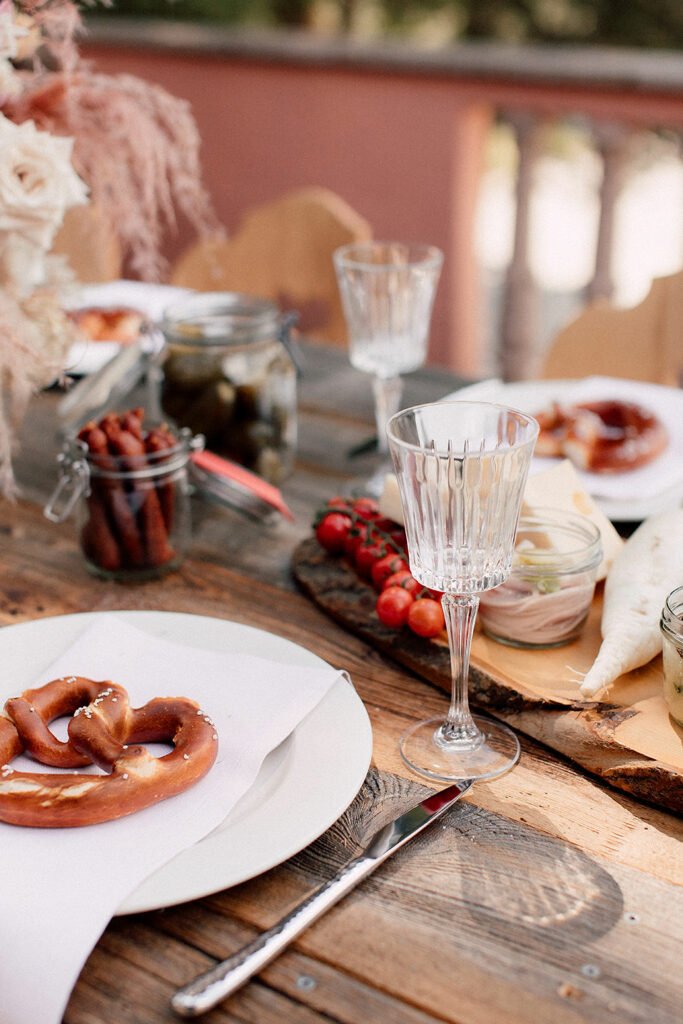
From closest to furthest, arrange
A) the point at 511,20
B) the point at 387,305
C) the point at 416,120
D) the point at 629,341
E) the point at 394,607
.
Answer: the point at 394,607
the point at 387,305
the point at 629,341
the point at 416,120
the point at 511,20

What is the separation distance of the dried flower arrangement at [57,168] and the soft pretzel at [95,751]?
1.05 ft

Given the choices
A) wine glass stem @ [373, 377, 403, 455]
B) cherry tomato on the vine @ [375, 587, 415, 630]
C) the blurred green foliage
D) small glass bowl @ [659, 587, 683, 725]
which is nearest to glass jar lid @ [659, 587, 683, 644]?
small glass bowl @ [659, 587, 683, 725]

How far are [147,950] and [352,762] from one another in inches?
8.5

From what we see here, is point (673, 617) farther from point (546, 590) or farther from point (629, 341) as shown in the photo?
point (629, 341)

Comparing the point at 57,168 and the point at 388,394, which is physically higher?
the point at 57,168

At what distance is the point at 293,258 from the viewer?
2553 millimetres

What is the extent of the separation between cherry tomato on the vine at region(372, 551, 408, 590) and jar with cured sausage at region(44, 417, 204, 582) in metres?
0.25

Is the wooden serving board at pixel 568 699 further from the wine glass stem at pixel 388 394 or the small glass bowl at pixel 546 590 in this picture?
the wine glass stem at pixel 388 394

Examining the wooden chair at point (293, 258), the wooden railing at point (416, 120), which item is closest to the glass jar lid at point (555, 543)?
the wooden chair at point (293, 258)

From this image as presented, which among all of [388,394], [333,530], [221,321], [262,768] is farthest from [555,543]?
[221,321]

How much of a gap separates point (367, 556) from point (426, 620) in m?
0.15

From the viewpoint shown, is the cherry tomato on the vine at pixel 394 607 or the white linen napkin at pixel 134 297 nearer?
the cherry tomato on the vine at pixel 394 607

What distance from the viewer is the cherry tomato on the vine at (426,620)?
1079 mm

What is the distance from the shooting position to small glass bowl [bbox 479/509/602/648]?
3.42ft
